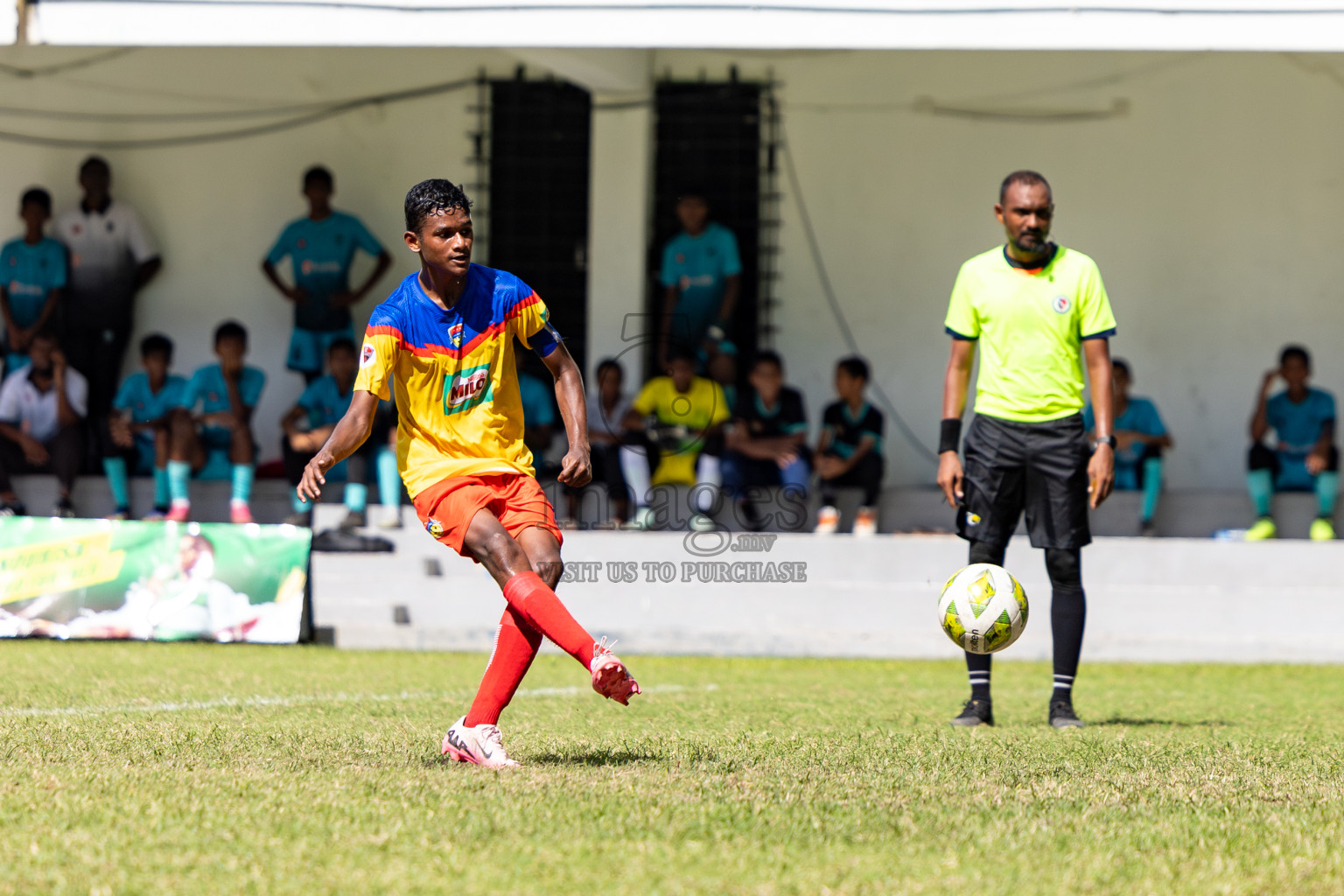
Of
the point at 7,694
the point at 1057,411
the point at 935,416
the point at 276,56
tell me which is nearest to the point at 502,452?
the point at 1057,411

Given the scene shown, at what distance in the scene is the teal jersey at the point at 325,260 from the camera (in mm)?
12969

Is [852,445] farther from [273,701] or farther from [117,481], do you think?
[273,701]

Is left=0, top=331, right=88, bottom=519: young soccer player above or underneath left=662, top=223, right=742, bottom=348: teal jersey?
underneath

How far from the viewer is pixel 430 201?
4.67 meters

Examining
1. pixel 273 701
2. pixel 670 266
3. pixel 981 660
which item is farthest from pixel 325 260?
pixel 981 660

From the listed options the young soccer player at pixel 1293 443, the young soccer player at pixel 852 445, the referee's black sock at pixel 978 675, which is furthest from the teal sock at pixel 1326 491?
the referee's black sock at pixel 978 675

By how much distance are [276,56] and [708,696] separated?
29.4 feet

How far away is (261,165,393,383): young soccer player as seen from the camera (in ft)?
42.4

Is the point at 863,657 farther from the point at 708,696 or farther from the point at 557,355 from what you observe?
the point at 557,355

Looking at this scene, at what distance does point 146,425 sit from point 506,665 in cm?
857

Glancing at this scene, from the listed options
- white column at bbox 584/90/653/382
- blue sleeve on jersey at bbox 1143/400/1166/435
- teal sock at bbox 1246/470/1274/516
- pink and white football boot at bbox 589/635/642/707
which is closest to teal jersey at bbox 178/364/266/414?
white column at bbox 584/90/653/382

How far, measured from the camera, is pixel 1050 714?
20.2 feet

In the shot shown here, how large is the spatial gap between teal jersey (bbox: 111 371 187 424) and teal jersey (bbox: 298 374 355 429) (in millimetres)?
1095

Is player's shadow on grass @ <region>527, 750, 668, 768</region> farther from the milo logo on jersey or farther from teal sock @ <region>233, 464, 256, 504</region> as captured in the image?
teal sock @ <region>233, 464, 256, 504</region>
